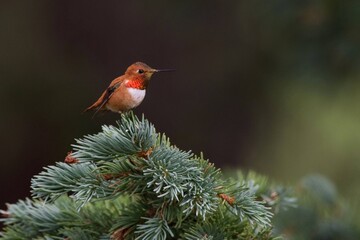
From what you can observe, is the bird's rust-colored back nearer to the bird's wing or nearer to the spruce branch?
the bird's wing

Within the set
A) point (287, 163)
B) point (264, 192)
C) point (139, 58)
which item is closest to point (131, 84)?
point (264, 192)

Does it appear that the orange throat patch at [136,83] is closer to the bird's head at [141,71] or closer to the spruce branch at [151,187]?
the bird's head at [141,71]

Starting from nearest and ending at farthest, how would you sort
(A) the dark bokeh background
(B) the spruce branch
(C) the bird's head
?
(B) the spruce branch → (C) the bird's head → (A) the dark bokeh background

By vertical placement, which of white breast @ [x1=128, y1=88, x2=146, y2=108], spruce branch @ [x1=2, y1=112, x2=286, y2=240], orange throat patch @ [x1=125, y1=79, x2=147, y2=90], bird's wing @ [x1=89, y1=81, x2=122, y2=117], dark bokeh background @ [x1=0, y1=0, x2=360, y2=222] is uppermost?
dark bokeh background @ [x1=0, y1=0, x2=360, y2=222]

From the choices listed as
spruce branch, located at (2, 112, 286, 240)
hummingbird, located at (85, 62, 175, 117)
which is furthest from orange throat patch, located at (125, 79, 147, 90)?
spruce branch, located at (2, 112, 286, 240)

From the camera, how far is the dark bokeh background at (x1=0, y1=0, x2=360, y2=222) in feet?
13.5

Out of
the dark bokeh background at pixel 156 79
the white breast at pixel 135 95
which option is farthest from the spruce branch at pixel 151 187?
the dark bokeh background at pixel 156 79

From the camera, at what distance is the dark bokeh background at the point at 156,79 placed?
4.12 meters

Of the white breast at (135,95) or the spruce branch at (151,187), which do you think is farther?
the white breast at (135,95)

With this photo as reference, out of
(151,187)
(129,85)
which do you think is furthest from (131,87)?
(151,187)

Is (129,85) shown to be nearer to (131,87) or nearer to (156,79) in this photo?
(131,87)

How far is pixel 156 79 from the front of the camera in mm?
4367

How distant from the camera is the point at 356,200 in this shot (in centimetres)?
167

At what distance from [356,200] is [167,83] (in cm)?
292
